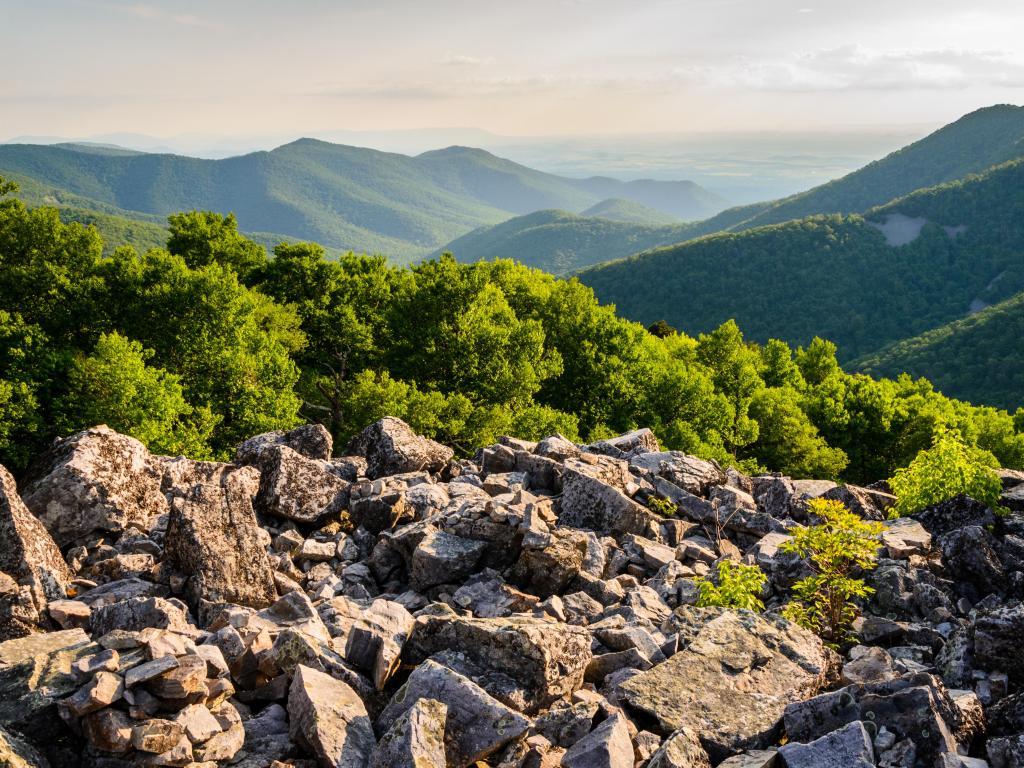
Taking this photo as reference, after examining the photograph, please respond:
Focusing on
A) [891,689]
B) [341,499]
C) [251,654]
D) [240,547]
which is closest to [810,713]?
Result: [891,689]

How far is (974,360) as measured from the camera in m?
133

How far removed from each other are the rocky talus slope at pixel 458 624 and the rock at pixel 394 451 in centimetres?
10

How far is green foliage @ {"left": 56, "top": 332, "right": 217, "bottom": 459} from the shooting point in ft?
98.9

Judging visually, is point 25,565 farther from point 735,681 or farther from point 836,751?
point 836,751

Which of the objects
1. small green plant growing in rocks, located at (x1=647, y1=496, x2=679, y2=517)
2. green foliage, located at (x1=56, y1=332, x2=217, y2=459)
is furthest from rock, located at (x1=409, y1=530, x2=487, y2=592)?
green foliage, located at (x1=56, y1=332, x2=217, y2=459)

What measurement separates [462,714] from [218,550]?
19.0 feet

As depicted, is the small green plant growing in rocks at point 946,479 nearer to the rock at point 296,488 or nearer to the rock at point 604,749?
the rock at point 604,749

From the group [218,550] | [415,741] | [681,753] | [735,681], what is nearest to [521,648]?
[415,741]

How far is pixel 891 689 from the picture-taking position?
9.33 metres

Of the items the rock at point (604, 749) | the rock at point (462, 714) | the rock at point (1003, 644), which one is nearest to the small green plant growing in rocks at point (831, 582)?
the rock at point (1003, 644)

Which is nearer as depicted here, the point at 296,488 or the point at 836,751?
the point at 836,751

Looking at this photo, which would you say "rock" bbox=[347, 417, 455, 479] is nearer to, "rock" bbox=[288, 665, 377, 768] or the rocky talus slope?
the rocky talus slope

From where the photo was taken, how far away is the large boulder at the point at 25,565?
33.3 feet

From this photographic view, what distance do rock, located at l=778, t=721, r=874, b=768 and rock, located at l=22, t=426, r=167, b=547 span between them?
12.6 meters
